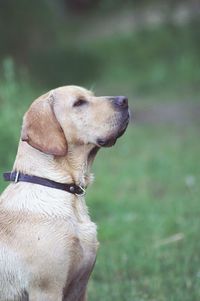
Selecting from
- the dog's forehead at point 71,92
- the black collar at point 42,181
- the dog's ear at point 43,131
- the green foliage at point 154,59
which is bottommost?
the green foliage at point 154,59

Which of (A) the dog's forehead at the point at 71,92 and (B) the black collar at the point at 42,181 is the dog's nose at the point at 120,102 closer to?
(A) the dog's forehead at the point at 71,92

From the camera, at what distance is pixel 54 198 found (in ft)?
15.0

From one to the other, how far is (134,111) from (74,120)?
1026cm

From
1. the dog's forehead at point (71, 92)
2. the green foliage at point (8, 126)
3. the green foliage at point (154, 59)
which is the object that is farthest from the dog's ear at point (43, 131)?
the green foliage at point (154, 59)

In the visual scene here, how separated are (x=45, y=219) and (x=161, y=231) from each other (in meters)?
2.74

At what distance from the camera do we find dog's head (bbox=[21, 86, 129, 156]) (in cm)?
459

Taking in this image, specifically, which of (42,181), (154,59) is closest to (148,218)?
(42,181)

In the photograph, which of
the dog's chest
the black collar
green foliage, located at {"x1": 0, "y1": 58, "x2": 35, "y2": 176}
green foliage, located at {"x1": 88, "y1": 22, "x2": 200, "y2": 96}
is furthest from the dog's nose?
green foliage, located at {"x1": 88, "y1": 22, "x2": 200, "y2": 96}

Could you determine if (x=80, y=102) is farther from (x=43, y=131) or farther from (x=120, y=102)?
(x=43, y=131)

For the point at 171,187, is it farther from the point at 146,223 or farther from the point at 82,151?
the point at 82,151

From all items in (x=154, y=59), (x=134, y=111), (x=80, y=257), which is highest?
(x=80, y=257)

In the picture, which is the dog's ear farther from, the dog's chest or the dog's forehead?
the dog's chest

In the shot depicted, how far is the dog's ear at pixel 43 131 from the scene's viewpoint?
15.0 ft

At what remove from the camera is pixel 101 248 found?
6.76m
